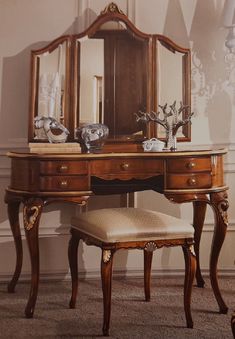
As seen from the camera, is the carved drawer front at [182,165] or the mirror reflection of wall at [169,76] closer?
the carved drawer front at [182,165]

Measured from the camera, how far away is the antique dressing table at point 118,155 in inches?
105

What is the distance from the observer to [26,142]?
10.7ft

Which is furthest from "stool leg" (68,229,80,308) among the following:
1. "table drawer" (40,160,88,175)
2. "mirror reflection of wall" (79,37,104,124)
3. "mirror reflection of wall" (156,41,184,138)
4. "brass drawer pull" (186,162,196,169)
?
"mirror reflection of wall" (156,41,184,138)

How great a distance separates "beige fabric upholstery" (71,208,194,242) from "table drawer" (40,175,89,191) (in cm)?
16

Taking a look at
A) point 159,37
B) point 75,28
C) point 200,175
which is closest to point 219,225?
point 200,175

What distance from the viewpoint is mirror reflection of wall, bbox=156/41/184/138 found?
10.8 ft

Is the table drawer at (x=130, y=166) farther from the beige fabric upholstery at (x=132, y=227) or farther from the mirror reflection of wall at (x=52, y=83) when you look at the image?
the mirror reflection of wall at (x=52, y=83)

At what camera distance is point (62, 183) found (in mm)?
2648

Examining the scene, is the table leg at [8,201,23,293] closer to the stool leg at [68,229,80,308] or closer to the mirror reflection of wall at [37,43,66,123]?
the stool leg at [68,229,80,308]

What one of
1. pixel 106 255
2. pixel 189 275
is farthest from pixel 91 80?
pixel 189 275

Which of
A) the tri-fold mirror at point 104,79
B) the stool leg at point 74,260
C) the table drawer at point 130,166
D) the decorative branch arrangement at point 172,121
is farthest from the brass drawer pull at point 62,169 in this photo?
the decorative branch arrangement at point 172,121

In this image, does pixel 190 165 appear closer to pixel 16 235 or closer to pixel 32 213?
pixel 32 213

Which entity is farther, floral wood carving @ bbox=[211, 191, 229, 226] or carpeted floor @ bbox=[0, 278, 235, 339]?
floral wood carving @ bbox=[211, 191, 229, 226]

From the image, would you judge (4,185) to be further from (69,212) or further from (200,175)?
(200,175)
